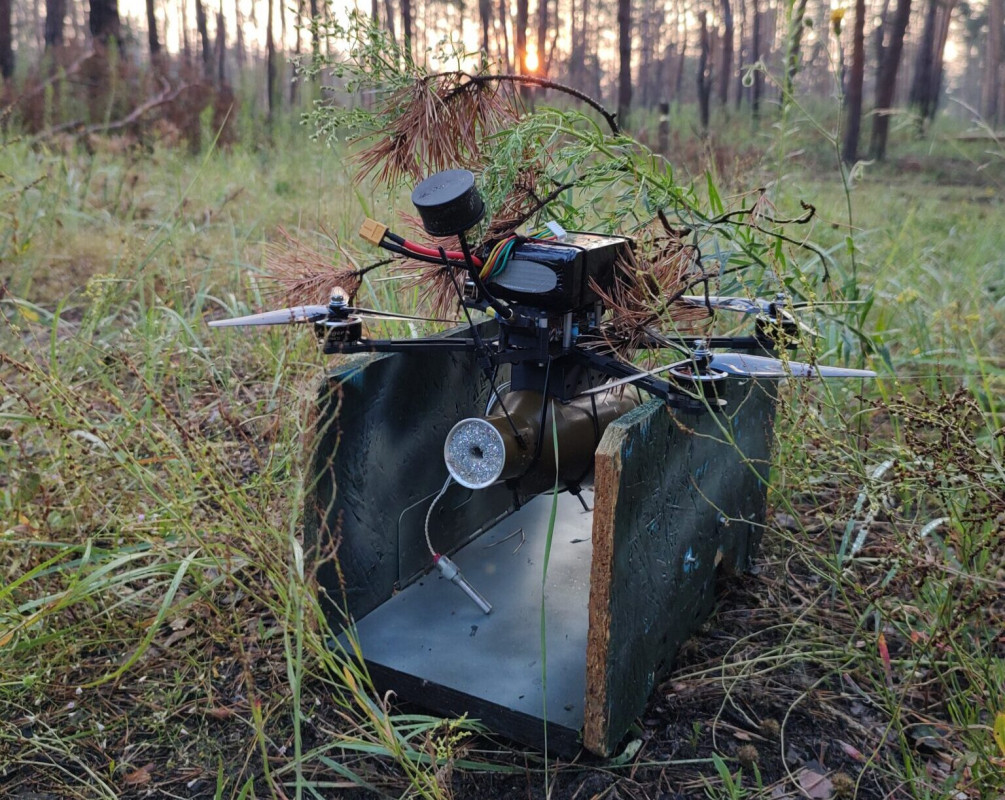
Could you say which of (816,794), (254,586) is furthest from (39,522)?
(816,794)

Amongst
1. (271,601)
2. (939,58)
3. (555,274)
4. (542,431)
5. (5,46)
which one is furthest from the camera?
(939,58)

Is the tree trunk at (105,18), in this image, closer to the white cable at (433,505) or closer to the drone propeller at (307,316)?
the drone propeller at (307,316)

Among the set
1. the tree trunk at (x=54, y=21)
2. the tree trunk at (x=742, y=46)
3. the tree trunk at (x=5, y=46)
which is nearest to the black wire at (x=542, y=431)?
the tree trunk at (x=5, y=46)

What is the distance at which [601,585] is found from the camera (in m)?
1.21

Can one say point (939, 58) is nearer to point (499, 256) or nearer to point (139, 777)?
point (499, 256)

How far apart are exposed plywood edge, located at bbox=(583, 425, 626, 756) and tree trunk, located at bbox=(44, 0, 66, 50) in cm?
1293

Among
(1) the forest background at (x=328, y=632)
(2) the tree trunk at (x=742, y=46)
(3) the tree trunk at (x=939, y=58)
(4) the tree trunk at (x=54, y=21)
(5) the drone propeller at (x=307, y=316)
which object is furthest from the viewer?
(2) the tree trunk at (x=742, y=46)

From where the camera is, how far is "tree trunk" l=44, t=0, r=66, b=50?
11414mm

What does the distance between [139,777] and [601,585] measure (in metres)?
0.84

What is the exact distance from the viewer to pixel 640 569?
4.27ft

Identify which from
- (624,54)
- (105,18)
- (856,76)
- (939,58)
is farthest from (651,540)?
(939,58)

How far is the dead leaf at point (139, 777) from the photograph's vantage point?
4.43 feet

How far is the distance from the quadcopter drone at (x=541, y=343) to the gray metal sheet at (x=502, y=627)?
0.82 ft

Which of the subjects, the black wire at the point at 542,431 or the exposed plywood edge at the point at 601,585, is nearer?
the exposed plywood edge at the point at 601,585
